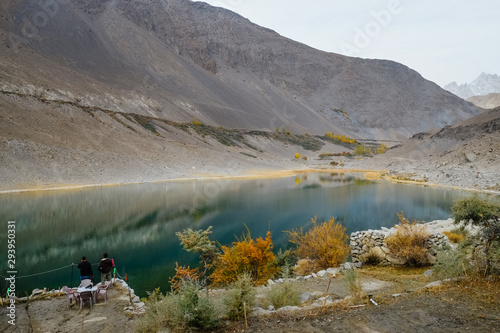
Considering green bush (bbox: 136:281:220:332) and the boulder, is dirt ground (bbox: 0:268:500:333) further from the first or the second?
the boulder

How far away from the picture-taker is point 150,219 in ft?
75.3

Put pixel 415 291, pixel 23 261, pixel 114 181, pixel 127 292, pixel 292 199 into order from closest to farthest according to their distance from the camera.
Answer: pixel 415 291, pixel 127 292, pixel 23 261, pixel 292 199, pixel 114 181

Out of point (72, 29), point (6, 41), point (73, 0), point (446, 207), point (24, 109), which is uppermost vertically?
point (73, 0)

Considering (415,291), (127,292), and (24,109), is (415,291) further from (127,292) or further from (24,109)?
(24,109)

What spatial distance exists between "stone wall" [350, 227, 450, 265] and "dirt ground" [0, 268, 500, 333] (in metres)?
3.41

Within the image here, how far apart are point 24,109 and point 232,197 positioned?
115ft

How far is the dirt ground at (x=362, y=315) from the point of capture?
5.89 m

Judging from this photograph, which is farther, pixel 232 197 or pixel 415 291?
pixel 232 197

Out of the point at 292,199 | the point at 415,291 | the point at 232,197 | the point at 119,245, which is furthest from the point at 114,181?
the point at 415,291

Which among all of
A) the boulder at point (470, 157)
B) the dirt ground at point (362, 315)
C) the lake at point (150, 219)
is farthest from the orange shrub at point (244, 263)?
the boulder at point (470, 157)

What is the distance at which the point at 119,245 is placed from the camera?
1678 centimetres

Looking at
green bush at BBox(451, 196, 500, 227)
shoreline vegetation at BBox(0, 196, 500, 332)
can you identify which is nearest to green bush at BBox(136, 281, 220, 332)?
shoreline vegetation at BBox(0, 196, 500, 332)

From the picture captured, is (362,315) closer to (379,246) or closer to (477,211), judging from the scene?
(477,211)

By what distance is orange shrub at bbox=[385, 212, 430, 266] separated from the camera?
11750 mm
